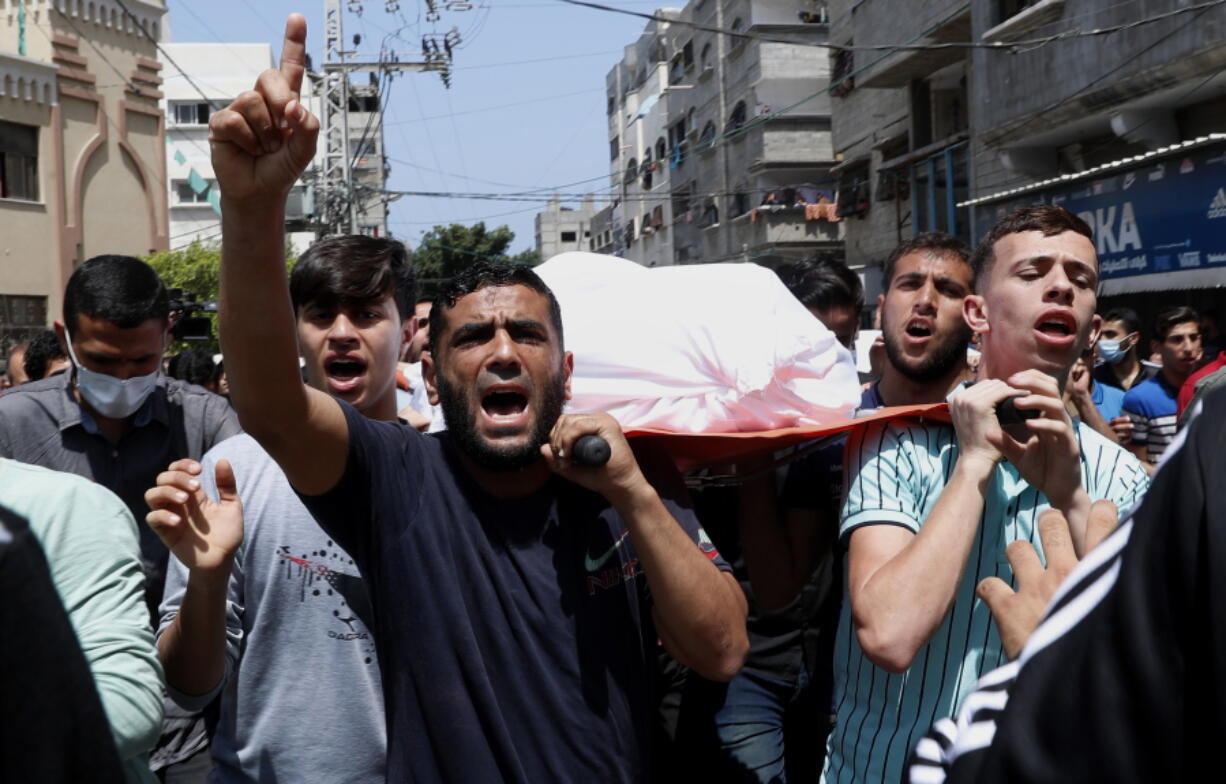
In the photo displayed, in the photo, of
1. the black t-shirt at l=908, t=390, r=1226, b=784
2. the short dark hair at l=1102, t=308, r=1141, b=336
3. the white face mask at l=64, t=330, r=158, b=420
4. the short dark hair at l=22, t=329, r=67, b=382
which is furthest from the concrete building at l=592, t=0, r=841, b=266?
the black t-shirt at l=908, t=390, r=1226, b=784

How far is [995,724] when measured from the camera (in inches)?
49.1

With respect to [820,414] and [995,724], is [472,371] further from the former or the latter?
[995,724]

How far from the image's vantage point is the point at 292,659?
9.32 ft

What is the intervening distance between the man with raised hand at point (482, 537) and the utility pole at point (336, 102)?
3283 cm


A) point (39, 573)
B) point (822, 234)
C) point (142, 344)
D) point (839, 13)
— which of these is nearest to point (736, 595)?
point (39, 573)

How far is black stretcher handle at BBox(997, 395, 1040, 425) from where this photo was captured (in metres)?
2.44

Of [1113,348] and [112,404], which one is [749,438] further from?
[1113,348]

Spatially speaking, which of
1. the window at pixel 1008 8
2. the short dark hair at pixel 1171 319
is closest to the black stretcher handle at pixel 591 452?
the short dark hair at pixel 1171 319

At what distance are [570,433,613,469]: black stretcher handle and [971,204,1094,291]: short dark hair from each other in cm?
117

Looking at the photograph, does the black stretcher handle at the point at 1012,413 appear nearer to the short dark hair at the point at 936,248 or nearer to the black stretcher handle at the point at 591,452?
the black stretcher handle at the point at 591,452

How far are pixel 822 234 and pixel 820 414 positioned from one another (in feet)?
115

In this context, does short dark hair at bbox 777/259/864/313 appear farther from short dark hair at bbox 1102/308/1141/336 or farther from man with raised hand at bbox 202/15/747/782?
short dark hair at bbox 1102/308/1141/336

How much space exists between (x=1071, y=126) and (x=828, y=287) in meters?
12.5

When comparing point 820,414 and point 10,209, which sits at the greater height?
point 10,209
